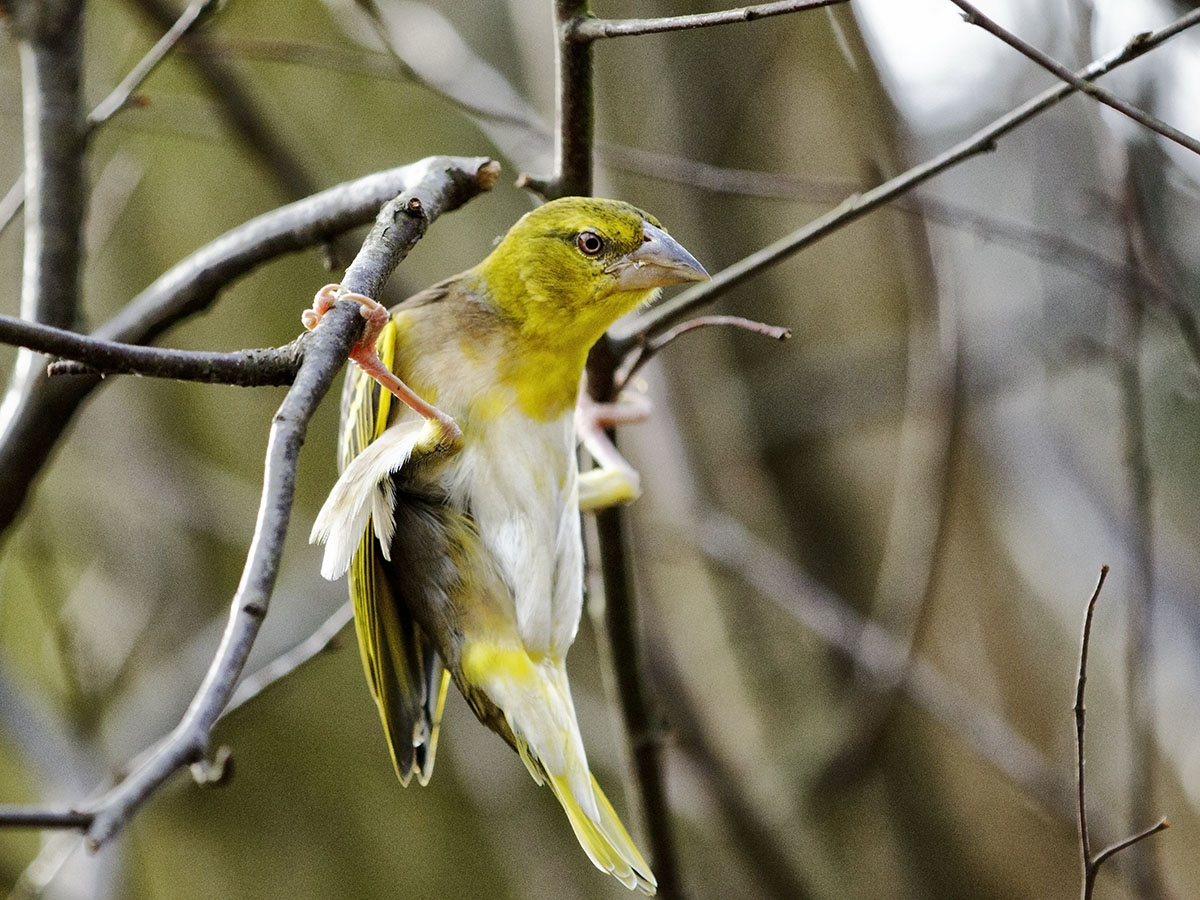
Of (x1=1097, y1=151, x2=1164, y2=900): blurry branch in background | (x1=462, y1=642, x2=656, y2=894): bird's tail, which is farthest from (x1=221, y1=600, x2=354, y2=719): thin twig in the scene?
(x1=1097, y1=151, x2=1164, y2=900): blurry branch in background

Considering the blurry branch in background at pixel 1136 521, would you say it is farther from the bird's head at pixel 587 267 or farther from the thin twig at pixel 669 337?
the bird's head at pixel 587 267

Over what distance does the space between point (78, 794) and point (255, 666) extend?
119cm

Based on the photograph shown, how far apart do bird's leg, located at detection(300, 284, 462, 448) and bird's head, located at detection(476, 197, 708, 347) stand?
39 centimetres

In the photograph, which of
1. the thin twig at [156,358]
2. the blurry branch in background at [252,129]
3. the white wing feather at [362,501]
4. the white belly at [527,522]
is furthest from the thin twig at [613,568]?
the blurry branch in background at [252,129]

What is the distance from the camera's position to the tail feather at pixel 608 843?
2.15m

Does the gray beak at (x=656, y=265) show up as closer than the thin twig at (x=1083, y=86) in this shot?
No

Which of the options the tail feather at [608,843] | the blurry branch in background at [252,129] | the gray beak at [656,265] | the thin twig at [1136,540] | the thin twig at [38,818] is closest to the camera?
the thin twig at [38,818]

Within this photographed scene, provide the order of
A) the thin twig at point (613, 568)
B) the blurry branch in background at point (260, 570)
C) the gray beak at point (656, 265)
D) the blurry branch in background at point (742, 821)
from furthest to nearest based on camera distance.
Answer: the blurry branch in background at point (742, 821), the gray beak at point (656, 265), the thin twig at point (613, 568), the blurry branch in background at point (260, 570)

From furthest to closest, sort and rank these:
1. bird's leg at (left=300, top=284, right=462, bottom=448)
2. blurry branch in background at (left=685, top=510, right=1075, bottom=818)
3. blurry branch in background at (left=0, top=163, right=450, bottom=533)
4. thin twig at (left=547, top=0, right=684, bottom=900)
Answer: blurry branch in background at (left=685, top=510, right=1075, bottom=818) < blurry branch in background at (left=0, top=163, right=450, bottom=533) < thin twig at (left=547, top=0, right=684, bottom=900) < bird's leg at (left=300, top=284, right=462, bottom=448)

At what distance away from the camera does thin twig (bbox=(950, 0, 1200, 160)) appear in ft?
5.10

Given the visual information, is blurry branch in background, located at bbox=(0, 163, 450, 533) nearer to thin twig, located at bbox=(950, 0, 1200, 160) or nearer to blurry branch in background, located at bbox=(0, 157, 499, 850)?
blurry branch in background, located at bbox=(0, 157, 499, 850)

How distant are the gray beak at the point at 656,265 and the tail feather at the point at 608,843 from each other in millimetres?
1064

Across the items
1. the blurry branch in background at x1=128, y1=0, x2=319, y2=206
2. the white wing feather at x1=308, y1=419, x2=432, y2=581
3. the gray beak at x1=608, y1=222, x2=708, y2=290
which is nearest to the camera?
the white wing feather at x1=308, y1=419, x2=432, y2=581

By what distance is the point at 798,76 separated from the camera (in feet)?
19.4
